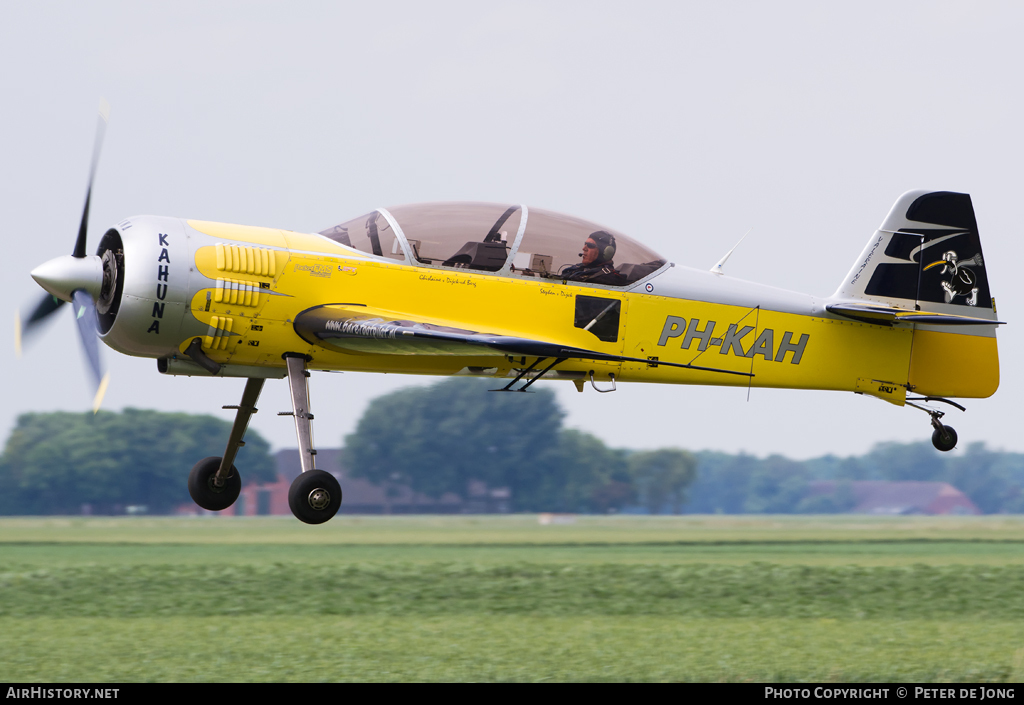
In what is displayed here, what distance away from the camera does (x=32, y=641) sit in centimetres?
3062

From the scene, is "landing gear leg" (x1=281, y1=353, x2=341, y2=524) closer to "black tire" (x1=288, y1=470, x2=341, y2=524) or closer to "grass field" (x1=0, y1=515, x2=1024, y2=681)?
"black tire" (x1=288, y1=470, x2=341, y2=524)

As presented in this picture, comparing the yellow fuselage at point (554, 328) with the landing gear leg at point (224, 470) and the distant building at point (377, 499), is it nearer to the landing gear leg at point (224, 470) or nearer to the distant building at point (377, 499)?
the landing gear leg at point (224, 470)

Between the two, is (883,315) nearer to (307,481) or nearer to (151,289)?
(307,481)

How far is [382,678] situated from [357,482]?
85550 mm

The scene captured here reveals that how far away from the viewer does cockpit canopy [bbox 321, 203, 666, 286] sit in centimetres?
1215

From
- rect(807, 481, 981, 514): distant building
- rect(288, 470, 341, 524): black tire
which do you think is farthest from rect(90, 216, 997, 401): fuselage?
rect(807, 481, 981, 514): distant building

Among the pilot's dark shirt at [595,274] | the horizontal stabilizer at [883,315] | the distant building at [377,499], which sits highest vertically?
the pilot's dark shirt at [595,274]

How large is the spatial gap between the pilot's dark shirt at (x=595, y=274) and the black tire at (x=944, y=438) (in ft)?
16.0

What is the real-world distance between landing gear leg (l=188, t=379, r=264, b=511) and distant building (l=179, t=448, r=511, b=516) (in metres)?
95.8

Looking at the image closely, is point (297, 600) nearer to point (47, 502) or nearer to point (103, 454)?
point (103, 454)

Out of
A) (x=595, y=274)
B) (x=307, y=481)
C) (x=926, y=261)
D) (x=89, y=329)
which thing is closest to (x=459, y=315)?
(x=595, y=274)

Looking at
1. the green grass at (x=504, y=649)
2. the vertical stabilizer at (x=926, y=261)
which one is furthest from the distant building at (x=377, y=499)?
the vertical stabilizer at (x=926, y=261)

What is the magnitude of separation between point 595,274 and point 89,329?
5.48 metres

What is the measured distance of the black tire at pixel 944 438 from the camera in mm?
14406
